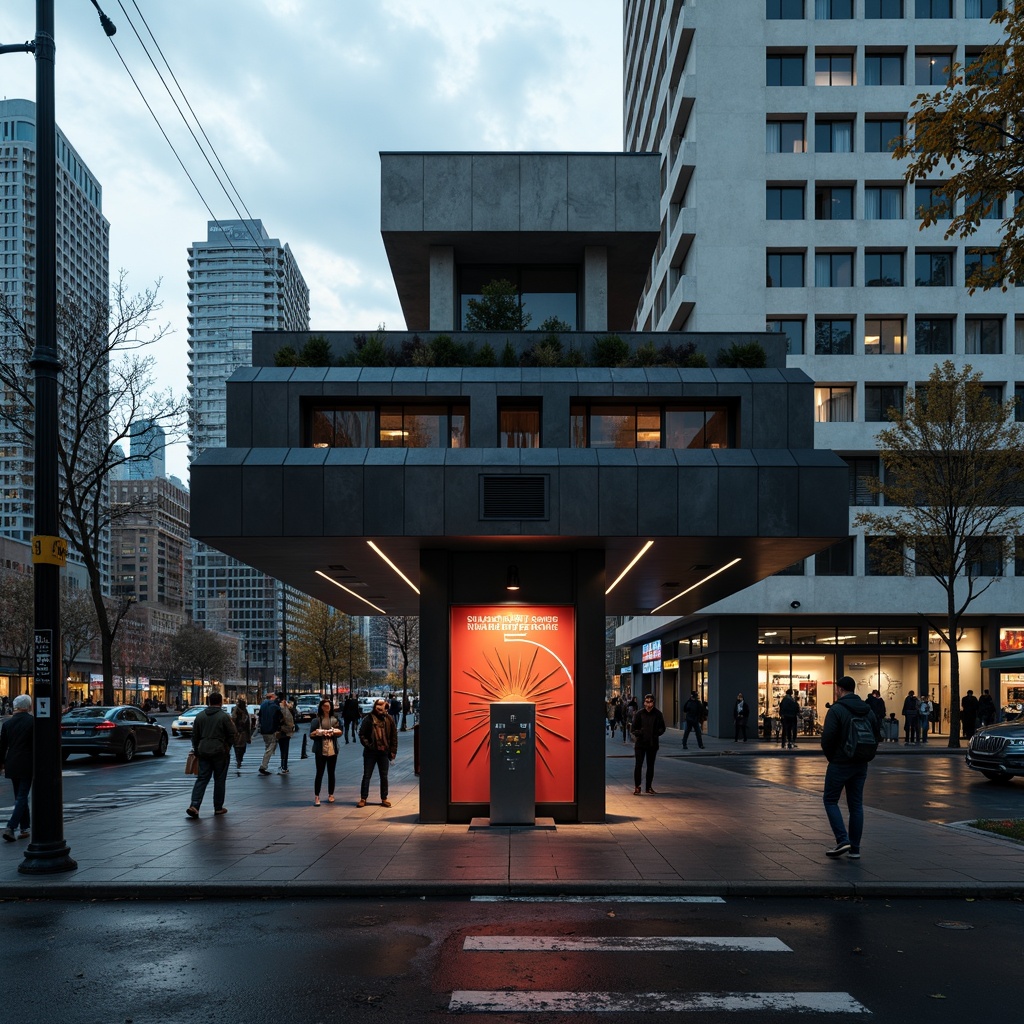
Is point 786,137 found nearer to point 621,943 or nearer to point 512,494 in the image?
point 512,494

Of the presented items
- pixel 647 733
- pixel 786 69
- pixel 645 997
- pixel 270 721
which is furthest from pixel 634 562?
pixel 786 69

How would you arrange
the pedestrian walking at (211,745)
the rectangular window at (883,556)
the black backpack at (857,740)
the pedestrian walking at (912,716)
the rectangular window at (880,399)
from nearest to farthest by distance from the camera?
the black backpack at (857,740), the pedestrian walking at (211,745), the rectangular window at (883,556), the pedestrian walking at (912,716), the rectangular window at (880,399)

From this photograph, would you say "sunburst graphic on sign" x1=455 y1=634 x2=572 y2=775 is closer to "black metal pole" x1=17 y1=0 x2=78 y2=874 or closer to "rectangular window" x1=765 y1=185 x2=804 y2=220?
"black metal pole" x1=17 y1=0 x2=78 y2=874

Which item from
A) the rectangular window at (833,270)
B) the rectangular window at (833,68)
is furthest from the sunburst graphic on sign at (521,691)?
the rectangular window at (833,68)

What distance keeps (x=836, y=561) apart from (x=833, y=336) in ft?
32.3

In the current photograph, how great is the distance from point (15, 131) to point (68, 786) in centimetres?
15456

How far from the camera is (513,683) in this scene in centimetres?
1509

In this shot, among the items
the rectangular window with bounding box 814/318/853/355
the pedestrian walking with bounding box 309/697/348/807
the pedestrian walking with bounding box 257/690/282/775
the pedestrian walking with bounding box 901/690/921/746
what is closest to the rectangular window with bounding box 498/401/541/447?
the pedestrian walking with bounding box 309/697/348/807

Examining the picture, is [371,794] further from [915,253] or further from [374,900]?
[915,253]

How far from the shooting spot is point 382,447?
49.9 feet

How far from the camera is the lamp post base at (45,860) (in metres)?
10.5

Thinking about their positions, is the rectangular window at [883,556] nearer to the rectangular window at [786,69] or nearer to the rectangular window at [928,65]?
the rectangular window at [928,65]

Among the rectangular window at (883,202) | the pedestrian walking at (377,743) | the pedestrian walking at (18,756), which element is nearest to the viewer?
the pedestrian walking at (18,756)

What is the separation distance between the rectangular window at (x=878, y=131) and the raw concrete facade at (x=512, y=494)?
99.3 feet
